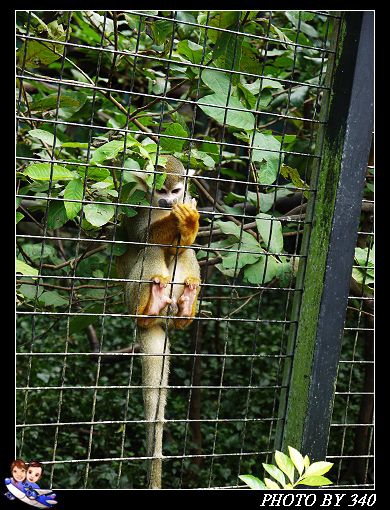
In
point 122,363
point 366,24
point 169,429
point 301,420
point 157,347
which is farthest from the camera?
point 122,363

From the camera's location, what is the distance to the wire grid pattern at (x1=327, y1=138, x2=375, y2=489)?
251 centimetres

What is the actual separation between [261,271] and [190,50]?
0.85 meters

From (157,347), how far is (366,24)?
1.56 meters

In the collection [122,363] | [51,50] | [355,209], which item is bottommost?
[122,363]

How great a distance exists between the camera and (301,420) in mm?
2176

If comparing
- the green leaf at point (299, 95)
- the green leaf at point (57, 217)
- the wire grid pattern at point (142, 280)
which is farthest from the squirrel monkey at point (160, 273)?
the green leaf at point (299, 95)

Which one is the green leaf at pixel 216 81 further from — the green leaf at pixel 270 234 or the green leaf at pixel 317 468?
the green leaf at pixel 317 468

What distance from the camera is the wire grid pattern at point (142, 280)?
7.52 feet

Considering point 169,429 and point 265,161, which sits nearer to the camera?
point 265,161

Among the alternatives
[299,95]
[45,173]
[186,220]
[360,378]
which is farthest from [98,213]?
[360,378]

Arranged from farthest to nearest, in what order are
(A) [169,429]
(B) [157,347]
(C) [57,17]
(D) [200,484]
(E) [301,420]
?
(A) [169,429] → (D) [200,484] → (B) [157,347] → (C) [57,17] → (E) [301,420]

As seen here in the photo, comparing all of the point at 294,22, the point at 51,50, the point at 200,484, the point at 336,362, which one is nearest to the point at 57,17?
the point at 51,50

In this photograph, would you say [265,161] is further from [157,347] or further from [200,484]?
[200,484]

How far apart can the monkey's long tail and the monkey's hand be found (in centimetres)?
44
